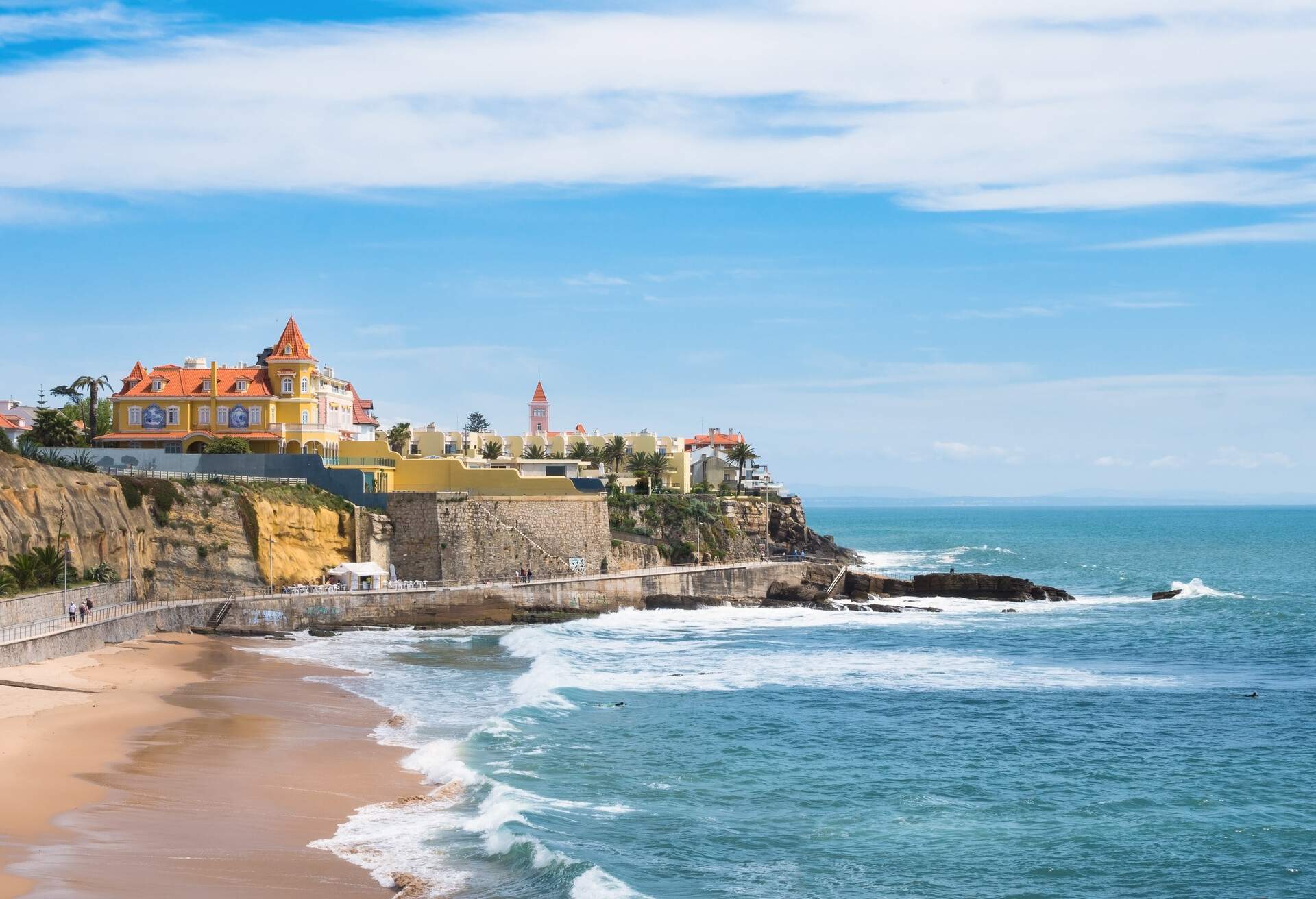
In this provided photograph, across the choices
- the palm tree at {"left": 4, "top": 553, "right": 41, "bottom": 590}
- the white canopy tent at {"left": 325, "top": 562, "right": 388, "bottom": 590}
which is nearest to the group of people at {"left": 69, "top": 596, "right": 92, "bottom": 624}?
the palm tree at {"left": 4, "top": 553, "right": 41, "bottom": 590}

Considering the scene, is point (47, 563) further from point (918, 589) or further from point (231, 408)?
point (918, 589)

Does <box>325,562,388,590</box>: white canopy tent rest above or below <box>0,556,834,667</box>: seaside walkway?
above

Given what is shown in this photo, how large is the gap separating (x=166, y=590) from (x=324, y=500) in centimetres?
854

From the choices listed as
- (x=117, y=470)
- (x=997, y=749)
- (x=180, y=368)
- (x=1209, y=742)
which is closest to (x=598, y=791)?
(x=997, y=749)

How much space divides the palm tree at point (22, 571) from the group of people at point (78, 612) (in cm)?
139

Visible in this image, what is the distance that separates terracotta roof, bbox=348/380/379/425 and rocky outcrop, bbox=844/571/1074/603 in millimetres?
27820

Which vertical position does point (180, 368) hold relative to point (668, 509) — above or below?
above

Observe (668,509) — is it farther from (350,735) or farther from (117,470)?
(350,735)

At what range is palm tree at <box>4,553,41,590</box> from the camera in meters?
36.9

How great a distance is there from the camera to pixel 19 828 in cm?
1861

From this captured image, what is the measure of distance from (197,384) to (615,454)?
102 feet

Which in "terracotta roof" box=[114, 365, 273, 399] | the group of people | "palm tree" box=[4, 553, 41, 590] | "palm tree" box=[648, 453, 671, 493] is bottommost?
the group of people

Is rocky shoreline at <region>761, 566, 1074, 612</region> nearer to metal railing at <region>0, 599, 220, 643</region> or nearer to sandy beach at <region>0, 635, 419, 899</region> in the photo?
metal railing at <region>0, 599, 220, 643</region>

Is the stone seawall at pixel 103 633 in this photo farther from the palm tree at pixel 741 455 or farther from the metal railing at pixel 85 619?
the palm tree at pixel 741 455
